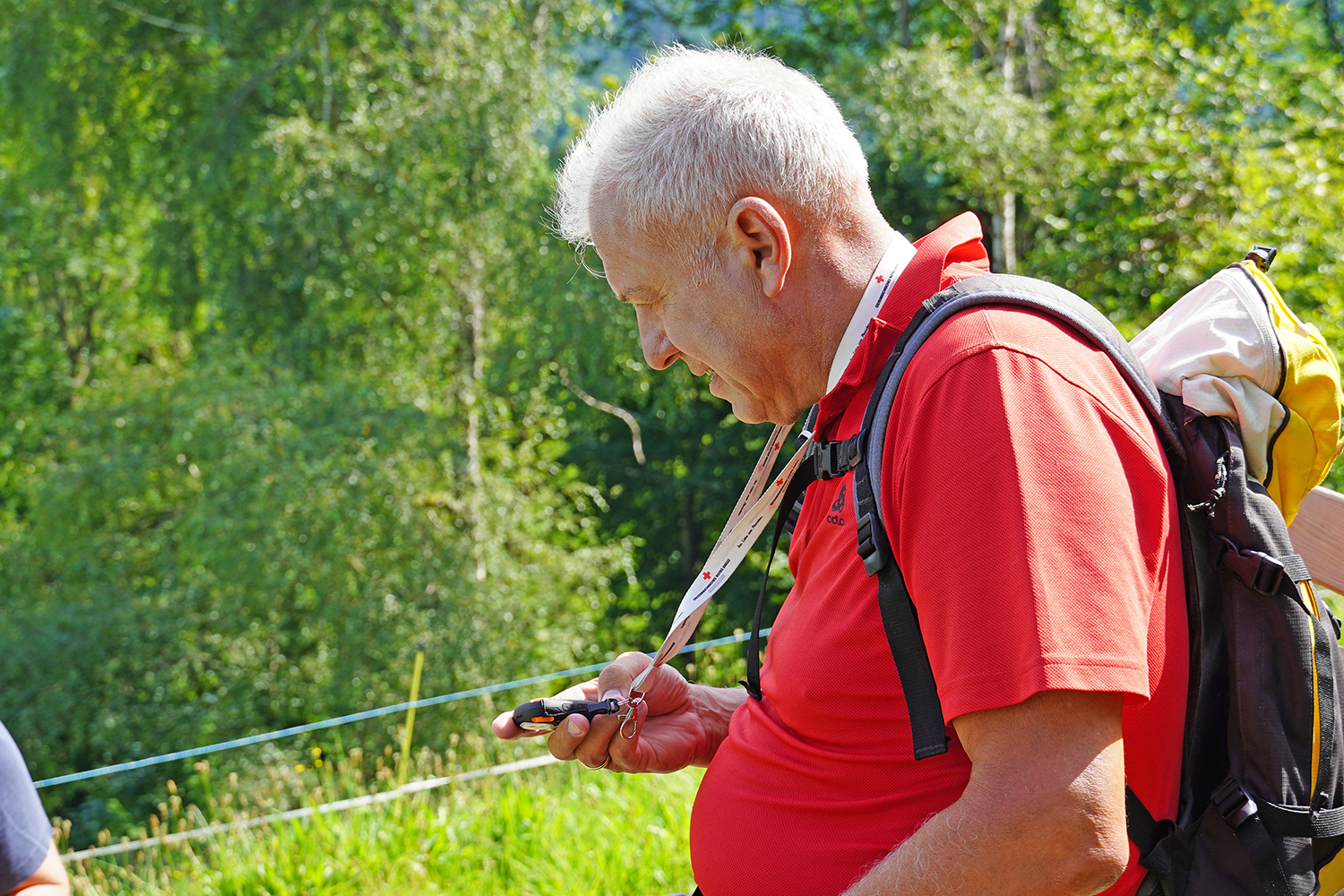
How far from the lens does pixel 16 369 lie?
529 inches

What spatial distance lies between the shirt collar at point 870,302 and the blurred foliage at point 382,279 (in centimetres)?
682

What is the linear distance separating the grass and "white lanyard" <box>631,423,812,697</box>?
5.94 feet

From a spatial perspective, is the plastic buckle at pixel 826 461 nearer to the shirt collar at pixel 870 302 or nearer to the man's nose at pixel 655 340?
the shirt collar at pixel 870 302

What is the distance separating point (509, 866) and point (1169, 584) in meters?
2.85

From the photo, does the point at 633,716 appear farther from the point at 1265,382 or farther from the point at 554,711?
the point at 1265,382

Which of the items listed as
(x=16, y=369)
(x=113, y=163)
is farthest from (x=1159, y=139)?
(x=16, y=369)

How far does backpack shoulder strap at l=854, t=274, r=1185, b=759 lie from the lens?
1075 millimetres

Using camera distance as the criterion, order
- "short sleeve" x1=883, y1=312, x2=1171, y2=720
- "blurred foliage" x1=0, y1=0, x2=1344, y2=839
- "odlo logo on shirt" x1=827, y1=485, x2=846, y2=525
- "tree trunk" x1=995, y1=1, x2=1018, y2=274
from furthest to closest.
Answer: "tree trunk" x1=995, y1=1, x2=1018, y2=274 → "blurred foliage" x1=0, y1=0, x2=1344, y2=839 → "odlo logo on shirt" x1=827, y1=485, x2=846, y2=525 → "short sleeve" x1=883, y1=312, x2=1171, y2=720

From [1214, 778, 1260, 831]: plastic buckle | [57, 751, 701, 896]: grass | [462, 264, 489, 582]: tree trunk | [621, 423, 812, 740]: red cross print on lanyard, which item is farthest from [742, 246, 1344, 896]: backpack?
[462, 264, 489, 582]: tree trunk

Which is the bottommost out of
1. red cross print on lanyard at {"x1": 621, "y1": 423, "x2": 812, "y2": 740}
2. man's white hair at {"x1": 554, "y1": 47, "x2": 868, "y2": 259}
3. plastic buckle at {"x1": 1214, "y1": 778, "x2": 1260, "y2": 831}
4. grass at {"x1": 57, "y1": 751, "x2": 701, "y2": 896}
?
grass at {"x1": 57, "y1": 751, "x2": 701, "y2": 896}

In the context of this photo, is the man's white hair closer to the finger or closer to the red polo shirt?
the red polo shirt

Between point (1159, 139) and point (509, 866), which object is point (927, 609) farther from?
point (1159, 139)

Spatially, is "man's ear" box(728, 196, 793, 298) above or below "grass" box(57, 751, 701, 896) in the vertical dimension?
above

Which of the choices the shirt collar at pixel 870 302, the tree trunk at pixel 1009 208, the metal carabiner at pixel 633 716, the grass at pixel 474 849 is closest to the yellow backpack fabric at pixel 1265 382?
the shirt collar at pixel 870 302
